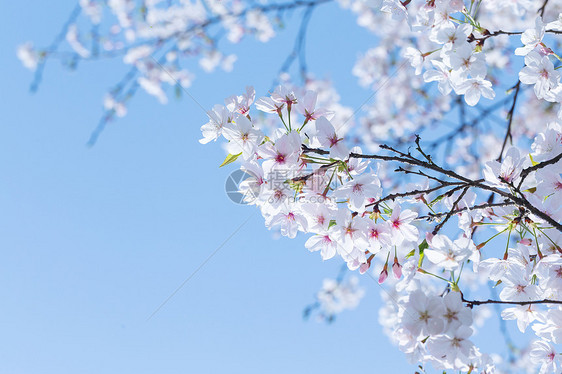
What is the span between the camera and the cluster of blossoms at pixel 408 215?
3.49 ft

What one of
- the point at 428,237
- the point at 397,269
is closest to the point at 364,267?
the point at 397,269

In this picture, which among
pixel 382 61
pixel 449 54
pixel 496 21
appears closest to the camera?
pixel 449 54

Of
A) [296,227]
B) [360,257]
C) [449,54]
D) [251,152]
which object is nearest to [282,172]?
[251,152]

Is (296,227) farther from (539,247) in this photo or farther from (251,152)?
(539,247)

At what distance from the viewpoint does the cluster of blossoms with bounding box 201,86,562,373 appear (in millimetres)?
1063

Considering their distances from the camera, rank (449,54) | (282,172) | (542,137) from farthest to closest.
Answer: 1. (449,54)
2. (542,137)
3. (282,172)

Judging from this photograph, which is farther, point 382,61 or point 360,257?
point 382,61

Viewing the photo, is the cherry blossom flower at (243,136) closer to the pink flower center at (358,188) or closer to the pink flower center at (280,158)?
the pink flower center at (280,158)

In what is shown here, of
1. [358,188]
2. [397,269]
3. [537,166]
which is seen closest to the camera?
[537,166]

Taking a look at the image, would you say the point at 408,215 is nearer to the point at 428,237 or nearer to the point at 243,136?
the point at 428,237

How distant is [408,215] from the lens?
121cm

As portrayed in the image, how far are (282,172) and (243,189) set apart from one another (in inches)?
5.7

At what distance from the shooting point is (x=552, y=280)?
1251 mm

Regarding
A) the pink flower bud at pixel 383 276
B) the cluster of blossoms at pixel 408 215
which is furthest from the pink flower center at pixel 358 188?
the pink flower bud at pixel 383 276
